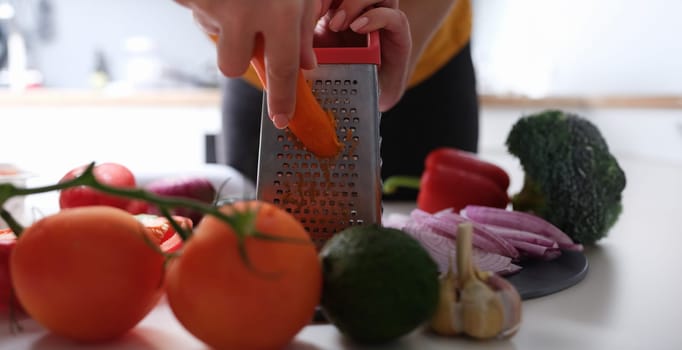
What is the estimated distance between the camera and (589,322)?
0.51 m

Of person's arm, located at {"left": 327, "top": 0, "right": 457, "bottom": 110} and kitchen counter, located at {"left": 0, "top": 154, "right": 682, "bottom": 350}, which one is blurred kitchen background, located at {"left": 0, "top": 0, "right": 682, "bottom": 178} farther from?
kitchen counter, located at {"left": 0, "top": 154, "right": 682, "bottom": 350}

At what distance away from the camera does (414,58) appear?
1.12 meters

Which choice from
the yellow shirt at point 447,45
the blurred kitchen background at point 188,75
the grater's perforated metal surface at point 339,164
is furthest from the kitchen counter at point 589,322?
the blurred kitchen background at point 188,75

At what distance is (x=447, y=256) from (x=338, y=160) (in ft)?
0.44

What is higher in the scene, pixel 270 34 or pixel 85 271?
pixel 270 34

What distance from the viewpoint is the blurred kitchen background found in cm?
248

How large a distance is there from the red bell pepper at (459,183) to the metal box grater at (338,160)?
29cm

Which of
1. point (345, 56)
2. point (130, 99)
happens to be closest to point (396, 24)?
point (345, 56)

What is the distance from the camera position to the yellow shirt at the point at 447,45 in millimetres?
1416

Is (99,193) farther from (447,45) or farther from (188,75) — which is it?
(188,75)

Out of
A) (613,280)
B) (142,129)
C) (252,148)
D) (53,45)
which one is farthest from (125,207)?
(53,45)

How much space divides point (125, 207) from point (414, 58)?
0.58m

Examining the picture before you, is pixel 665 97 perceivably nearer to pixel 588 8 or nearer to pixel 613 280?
pixel 588 8

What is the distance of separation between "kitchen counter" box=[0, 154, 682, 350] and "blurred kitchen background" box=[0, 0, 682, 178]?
1724 millimetres
